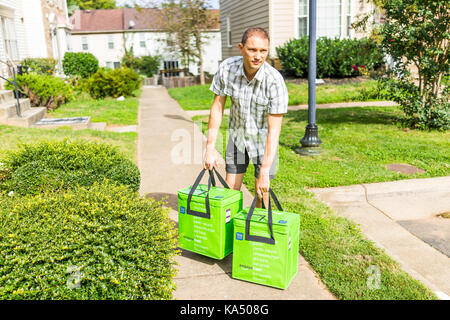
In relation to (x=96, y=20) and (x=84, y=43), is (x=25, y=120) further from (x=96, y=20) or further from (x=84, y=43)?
(x=96, y=20)

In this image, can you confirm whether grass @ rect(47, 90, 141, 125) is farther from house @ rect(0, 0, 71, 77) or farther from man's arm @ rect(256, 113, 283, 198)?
man's arm @ rect(256, 113, 283, 198)

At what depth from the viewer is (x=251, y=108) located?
351cm

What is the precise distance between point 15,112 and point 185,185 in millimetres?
6071

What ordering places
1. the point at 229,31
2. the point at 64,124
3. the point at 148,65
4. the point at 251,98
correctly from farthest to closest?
1. the point at 148,65
2. the point at 229,31
3. the point at 64,124
4. the point at 251,98

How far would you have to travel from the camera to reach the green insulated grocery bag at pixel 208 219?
3344mm

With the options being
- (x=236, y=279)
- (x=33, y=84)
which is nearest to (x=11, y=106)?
(x=33, y=84)

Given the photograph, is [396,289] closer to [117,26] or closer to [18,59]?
[18,59]

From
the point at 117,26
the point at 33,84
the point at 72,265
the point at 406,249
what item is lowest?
the point at 406,249

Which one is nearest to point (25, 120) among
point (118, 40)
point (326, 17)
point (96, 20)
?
point (326, 17)

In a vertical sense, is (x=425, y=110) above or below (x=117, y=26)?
below

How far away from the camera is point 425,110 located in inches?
323

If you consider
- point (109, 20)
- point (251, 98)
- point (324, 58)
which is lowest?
point (251, 98)

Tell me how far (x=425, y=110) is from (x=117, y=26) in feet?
127

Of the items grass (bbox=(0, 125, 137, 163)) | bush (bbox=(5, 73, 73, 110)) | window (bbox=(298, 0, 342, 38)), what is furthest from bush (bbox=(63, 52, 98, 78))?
grass (bbox=(0, 125, 137, 163))
